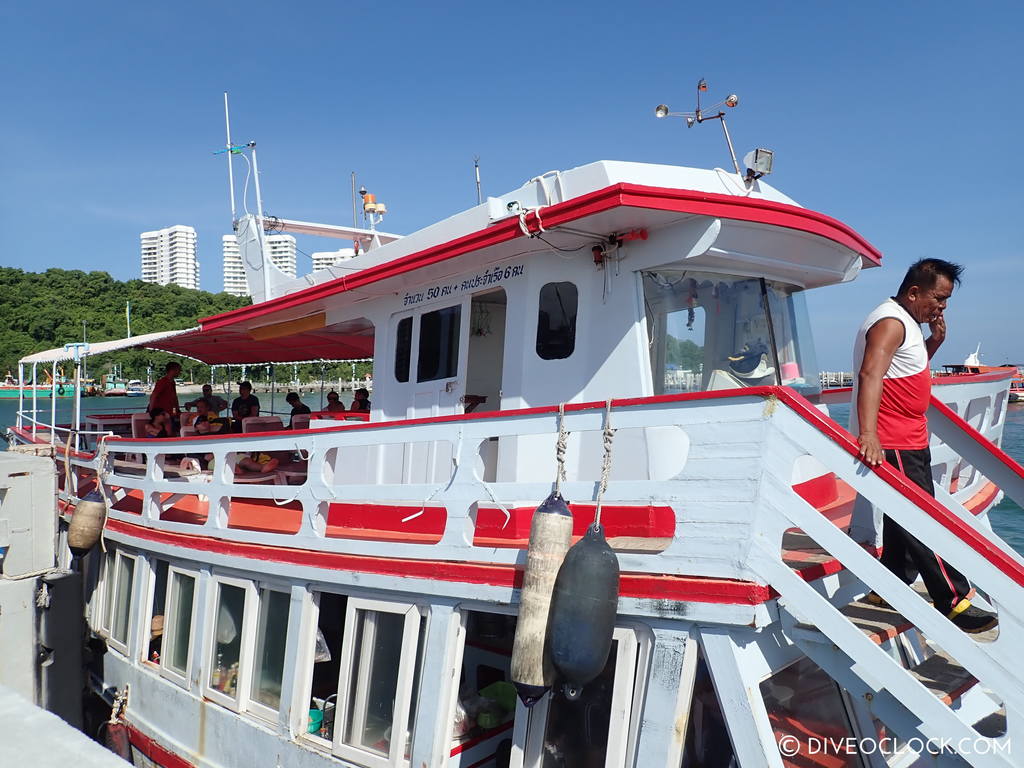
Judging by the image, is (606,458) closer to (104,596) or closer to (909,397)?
(909,397)

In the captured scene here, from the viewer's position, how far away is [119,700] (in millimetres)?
6617

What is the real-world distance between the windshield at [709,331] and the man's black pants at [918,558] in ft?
4.58

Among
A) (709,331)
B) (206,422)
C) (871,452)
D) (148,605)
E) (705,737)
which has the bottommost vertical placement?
(148,605)

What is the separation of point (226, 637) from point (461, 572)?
2809 millimetres

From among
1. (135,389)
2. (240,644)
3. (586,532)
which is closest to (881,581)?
(586,532)

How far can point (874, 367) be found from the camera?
3.24m

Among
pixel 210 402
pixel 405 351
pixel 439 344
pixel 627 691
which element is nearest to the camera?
pixel 627 691

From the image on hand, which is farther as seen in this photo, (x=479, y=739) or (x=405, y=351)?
(x=405, y=351)

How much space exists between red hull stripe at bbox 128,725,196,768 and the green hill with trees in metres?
74.8

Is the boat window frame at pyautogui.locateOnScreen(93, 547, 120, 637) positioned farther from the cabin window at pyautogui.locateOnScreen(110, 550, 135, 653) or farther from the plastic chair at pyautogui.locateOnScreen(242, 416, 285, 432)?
the plastic chair at pyautogui.locateOnScreen(242, 416, 285, 432)

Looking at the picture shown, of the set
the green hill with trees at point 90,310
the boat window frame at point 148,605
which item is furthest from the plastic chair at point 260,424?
the green hill with trees at point 90,310

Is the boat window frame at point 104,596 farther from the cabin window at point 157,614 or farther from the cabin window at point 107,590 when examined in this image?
the cabin window at point 157,614

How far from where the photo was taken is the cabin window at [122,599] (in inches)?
279

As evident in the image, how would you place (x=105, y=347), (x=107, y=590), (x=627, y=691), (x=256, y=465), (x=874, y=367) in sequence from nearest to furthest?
(x=874, y=367), (x=627, y=691), (x=107, y=590), (x=256, y=465), (x=105, y=347)
